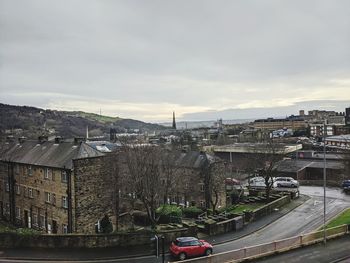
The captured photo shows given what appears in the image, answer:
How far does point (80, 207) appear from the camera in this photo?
114 ft

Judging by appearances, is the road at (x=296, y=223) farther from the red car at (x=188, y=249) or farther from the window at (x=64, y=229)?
the window at (x=64, y=229)

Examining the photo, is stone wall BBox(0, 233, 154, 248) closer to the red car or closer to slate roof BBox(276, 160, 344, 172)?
the red car

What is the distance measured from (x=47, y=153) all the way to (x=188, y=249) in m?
22.3

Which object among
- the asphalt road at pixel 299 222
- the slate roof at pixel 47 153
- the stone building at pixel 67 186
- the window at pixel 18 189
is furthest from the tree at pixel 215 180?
the window at pixel 18 189

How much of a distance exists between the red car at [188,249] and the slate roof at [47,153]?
1479cm

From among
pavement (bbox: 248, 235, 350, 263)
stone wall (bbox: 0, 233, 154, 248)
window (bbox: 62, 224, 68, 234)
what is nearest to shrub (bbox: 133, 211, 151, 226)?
window (bbox: 62, 224, 68, 234)

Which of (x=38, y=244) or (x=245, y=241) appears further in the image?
(x=245, y=241)

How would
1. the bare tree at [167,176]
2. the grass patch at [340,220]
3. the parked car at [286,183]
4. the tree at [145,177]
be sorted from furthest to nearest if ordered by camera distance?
the parked car at [286,183] < the bare tree at [167,176] < the tree at [145,177] < the grass patch at [340,220]

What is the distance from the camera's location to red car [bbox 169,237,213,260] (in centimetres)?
2402

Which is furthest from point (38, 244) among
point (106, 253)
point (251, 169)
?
point (251, 169)

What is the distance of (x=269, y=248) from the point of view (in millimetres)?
24672

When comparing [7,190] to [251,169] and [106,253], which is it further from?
[251,169]

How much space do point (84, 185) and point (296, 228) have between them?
64.6ft

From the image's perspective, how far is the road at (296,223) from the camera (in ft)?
90.9
